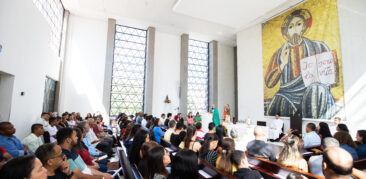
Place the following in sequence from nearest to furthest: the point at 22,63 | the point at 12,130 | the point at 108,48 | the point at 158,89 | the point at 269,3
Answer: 1. the point at 12,130
2. the point at 22,63
3. the point at 269,3
4. the point at 108,48
5. the point at 158,89

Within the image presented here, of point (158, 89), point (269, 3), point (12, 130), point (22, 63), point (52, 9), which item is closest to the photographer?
point (12, 130)

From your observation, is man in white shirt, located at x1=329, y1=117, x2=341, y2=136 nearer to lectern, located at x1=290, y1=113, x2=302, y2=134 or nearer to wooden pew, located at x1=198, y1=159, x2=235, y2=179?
lectern, located at x1=290, y1=113, x2=302, y2=134

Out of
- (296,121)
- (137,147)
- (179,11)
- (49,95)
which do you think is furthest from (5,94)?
(296,121)

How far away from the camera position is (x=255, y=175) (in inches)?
62.7

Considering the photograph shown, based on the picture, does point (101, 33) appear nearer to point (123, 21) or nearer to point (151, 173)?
point (123, 21)

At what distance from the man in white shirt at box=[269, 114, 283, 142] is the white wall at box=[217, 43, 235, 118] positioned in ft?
15.9

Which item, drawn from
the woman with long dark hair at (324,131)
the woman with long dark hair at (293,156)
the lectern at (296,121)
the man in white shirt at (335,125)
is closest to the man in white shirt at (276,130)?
the lectern at (296,121)

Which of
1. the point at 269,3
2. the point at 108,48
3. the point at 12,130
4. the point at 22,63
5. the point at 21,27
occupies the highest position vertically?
the point at 269,3

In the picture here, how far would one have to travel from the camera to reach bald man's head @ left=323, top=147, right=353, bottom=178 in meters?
1.20

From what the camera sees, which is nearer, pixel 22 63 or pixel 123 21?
pixel 22 63

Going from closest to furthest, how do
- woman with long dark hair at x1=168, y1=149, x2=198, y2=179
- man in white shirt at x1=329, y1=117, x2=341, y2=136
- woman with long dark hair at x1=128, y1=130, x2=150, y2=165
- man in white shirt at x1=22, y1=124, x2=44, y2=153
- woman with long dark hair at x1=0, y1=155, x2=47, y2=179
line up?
woman with long dark hair at x1=0, y1=155, x2=47, y2=179 → woman with long dark hair at x1=168, y1=149, x2=198, y2=179 → woman with long dark hair at x1=128, y1=130, x2=150, y2=165 → man in white shirt at x1=22, y1=124, x2=44, y2=153 → man in white shirt at x1=329, y1=117, x2=341, y2=136

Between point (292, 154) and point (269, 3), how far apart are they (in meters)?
7.40

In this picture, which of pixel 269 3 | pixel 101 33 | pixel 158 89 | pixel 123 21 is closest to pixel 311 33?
pixel 269 3

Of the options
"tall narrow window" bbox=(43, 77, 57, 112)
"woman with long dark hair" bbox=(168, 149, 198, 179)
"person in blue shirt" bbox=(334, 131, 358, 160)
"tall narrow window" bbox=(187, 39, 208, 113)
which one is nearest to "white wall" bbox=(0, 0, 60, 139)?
"tall narrow window" bbox=(43, 77, 57, 112)
